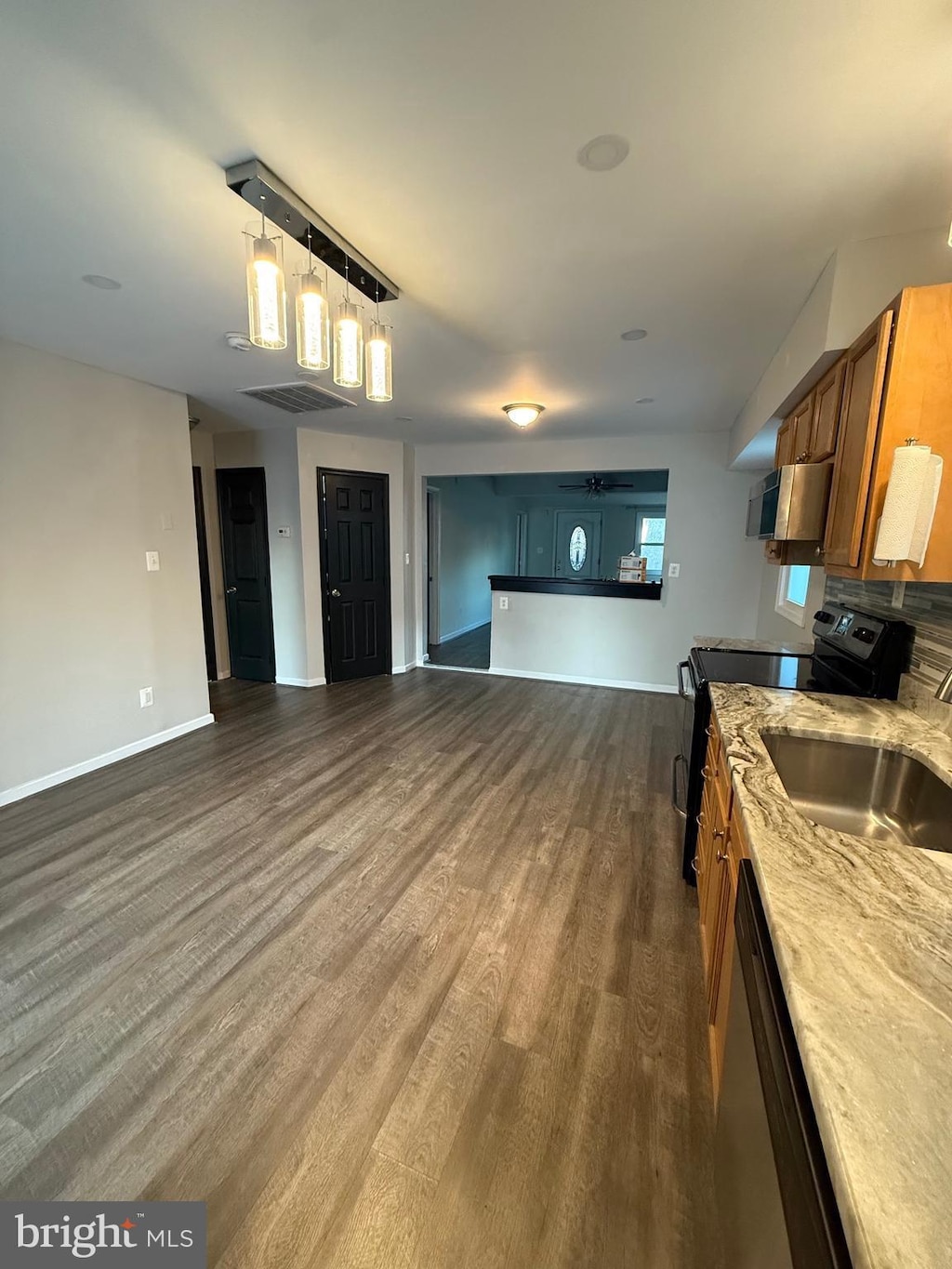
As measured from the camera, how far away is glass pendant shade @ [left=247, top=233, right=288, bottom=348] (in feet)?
4.85

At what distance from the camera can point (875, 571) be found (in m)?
1.39

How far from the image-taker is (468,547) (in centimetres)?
777

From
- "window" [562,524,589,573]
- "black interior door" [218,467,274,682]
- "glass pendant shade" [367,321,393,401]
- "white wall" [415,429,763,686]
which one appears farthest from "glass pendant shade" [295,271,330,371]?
"window" [562,524,589,573]

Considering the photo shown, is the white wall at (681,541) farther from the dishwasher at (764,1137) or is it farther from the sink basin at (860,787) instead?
the dishwasher at (764,1137)

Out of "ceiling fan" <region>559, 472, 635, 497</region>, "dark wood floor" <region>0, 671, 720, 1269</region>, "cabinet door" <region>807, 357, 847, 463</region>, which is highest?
"ceiling fan" <region>559, 472, 635, 497</region>

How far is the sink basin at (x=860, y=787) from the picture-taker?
4.45 ft

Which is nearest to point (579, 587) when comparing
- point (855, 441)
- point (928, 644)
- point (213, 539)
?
point (928, 644)

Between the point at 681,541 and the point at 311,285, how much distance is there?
4071 mm

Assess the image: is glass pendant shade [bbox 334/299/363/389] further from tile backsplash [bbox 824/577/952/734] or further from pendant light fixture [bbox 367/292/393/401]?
tile backsplash [bbox 824/577/952/734]

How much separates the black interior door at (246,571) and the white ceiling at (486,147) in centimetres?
253

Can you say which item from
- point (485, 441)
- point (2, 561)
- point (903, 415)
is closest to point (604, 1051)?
point (903, 415)

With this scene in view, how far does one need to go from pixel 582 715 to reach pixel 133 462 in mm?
3886

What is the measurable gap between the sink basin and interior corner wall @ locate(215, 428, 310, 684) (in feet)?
14.2

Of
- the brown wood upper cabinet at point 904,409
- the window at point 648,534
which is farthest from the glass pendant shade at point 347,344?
the window at point 648,534
